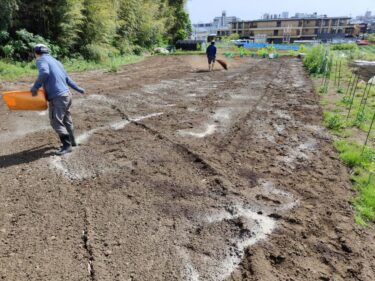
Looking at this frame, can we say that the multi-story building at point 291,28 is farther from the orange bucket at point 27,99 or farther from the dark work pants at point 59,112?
the dark work pants at point 59,112

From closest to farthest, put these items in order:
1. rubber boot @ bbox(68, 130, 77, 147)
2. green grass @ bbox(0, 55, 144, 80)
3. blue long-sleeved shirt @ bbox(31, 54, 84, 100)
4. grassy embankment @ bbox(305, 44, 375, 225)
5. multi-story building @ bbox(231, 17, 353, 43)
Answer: grassy embankment @ bbox(305, 44, 375, 225), blue long-sleeved shirt @ bbox(31, 54, 84, 100), rubber boot @ bbox(68, 130, 77, 147), green grass @ bbox(0, 55, 144, 80), multi-story building @ bbox(231, 17, 353, 43)

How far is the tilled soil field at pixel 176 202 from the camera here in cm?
303

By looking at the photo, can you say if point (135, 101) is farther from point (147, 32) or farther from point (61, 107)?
point (147, 32)

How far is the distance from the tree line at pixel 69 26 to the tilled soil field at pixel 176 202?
7.29 metres

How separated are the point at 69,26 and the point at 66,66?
2073 millimetres

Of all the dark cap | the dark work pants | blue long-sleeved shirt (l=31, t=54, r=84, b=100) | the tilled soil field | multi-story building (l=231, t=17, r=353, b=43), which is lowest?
multi-story building (l=231, t=17, r=353, b=43)

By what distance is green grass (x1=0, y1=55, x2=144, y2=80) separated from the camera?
11.8 meters

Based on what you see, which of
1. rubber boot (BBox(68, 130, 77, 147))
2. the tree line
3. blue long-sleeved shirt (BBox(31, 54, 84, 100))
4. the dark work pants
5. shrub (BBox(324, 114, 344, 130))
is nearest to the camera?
blue long-sleeved shirt (BBox(31, 54, 84, 100))

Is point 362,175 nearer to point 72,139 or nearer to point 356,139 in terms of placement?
point 356,139

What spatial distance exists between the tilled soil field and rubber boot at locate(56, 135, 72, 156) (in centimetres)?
16

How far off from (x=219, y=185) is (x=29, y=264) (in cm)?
247

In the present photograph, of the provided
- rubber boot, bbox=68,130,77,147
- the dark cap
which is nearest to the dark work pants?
rubber boot, bbox=68,130,77,147

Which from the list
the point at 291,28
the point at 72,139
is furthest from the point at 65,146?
the point at 291,28

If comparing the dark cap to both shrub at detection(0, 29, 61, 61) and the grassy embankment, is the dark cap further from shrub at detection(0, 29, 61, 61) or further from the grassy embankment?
shrub at detection(0, 29, 61, 61)
